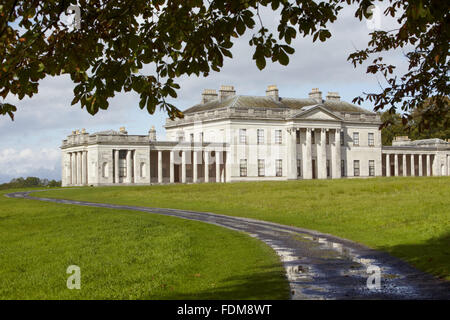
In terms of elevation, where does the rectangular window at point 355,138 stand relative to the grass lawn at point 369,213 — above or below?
above

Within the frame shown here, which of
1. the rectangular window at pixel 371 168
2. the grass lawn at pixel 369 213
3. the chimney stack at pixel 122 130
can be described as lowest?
the grass lawn at pixel 369 213

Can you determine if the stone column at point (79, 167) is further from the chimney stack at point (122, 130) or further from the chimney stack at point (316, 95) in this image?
the chimney stack at point (316, 95)

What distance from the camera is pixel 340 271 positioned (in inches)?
479

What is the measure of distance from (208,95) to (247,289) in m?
78.0

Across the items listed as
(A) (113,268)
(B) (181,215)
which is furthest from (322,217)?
(A) (113,268)

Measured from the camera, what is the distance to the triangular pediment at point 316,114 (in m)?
81.2

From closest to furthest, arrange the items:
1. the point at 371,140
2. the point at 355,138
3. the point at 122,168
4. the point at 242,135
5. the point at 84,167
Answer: the point at 122,168 → the point at 84,167 → the point at 242,135 → the point at 355,138 → the point at 371,140

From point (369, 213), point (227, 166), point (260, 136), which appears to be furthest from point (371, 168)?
point (369, 213)

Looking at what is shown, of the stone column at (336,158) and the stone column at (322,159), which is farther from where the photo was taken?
the stone column at (336,158)

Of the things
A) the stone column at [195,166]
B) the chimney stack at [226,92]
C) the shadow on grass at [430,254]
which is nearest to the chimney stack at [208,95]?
the chimney stack at [226,92]

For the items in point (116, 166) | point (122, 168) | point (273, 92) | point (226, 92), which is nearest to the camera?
point (116, 166)

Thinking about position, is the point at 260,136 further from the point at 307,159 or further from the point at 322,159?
the point at 322,159

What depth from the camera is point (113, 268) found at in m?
13.4
